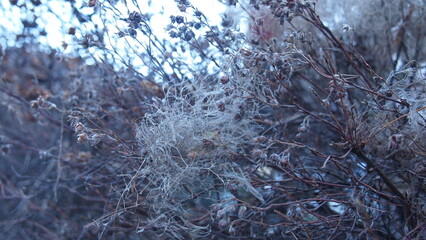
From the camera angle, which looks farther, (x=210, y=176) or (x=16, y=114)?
(x=16, y=114)

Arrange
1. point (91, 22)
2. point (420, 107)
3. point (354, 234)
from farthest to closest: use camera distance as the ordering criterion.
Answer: point (91, 22) < point (354, 234) < point (420, 107)

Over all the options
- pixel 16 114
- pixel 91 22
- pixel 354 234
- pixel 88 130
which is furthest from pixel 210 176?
pixel 16 114

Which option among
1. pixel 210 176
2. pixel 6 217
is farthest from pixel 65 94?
pixel 210 176

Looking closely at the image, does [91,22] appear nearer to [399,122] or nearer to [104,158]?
[104,158]

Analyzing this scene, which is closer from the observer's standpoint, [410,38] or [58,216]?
[410,38]

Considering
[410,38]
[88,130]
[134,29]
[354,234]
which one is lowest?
[354,234]

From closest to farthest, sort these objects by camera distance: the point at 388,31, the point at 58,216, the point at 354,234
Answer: the point at 354,234
the point at 388,31
the point at 58,216

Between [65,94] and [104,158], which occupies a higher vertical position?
[65,94]

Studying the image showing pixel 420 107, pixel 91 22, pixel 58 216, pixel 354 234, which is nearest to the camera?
pixel 420 107

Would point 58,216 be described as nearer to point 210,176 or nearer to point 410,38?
point 210,176
